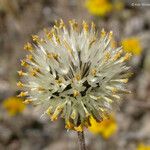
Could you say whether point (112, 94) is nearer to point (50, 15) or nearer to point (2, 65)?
point (2, 65)

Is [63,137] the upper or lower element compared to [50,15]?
lower

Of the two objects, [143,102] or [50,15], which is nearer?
[143,102]

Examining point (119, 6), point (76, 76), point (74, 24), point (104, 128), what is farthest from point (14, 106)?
point (76, 76)

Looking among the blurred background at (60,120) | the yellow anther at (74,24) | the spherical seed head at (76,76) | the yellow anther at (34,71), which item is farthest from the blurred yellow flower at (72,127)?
the blurred background at (60,120)

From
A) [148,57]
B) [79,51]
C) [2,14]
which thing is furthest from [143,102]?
[79,51]

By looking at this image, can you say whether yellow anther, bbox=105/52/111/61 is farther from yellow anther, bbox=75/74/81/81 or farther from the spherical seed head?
yellow anther, bbox=75/74/81/81
